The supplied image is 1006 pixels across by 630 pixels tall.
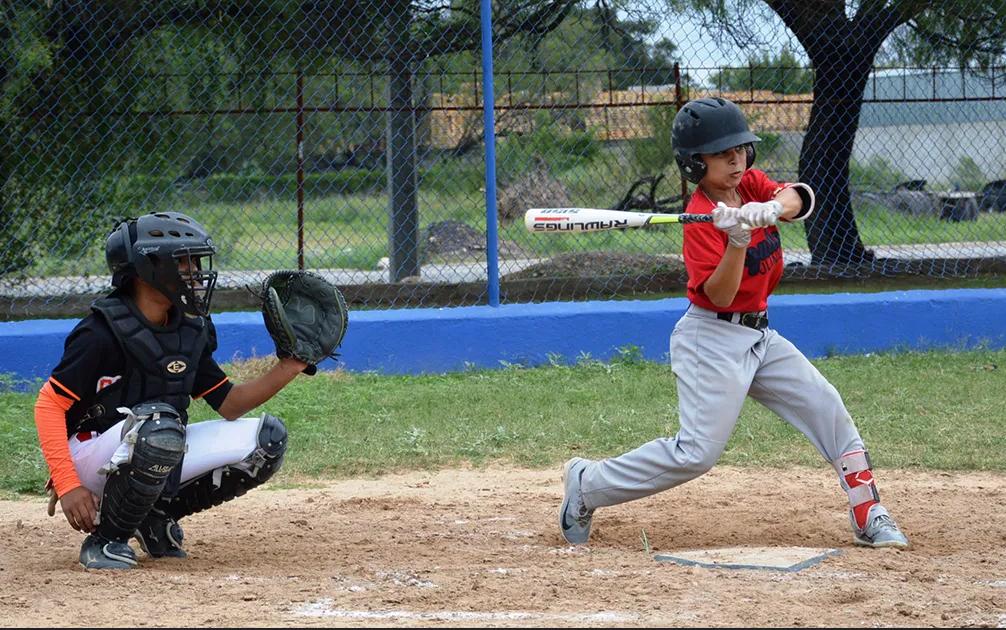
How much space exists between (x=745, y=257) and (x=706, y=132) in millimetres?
436

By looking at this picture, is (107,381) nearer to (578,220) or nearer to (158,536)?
(158,536)

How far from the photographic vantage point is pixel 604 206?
10.2 m

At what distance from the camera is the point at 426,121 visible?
872 cm

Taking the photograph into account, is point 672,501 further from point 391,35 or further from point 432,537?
point 391,35

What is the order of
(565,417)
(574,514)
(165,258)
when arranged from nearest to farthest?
(165,258) < (574,514) < (565,417)

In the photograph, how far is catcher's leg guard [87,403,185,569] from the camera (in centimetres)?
377

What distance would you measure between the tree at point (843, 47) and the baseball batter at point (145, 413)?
6.02m

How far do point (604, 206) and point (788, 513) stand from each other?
5686 mm

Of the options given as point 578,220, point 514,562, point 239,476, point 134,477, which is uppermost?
point 578,220

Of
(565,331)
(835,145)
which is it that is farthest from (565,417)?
(835,145)

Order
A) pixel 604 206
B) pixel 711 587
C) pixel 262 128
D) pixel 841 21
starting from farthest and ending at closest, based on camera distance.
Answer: pixel 604 206 < pixel 841 21 < pixel 262 128 < pixel 711 587

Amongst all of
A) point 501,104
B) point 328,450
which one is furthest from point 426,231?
point 328,450

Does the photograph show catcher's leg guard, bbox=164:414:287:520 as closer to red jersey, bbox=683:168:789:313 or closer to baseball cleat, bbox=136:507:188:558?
baseball cleat, bbox=136:507:188:558

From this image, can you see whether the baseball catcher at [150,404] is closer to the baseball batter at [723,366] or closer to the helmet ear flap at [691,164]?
the baseball batter at [723,366]
